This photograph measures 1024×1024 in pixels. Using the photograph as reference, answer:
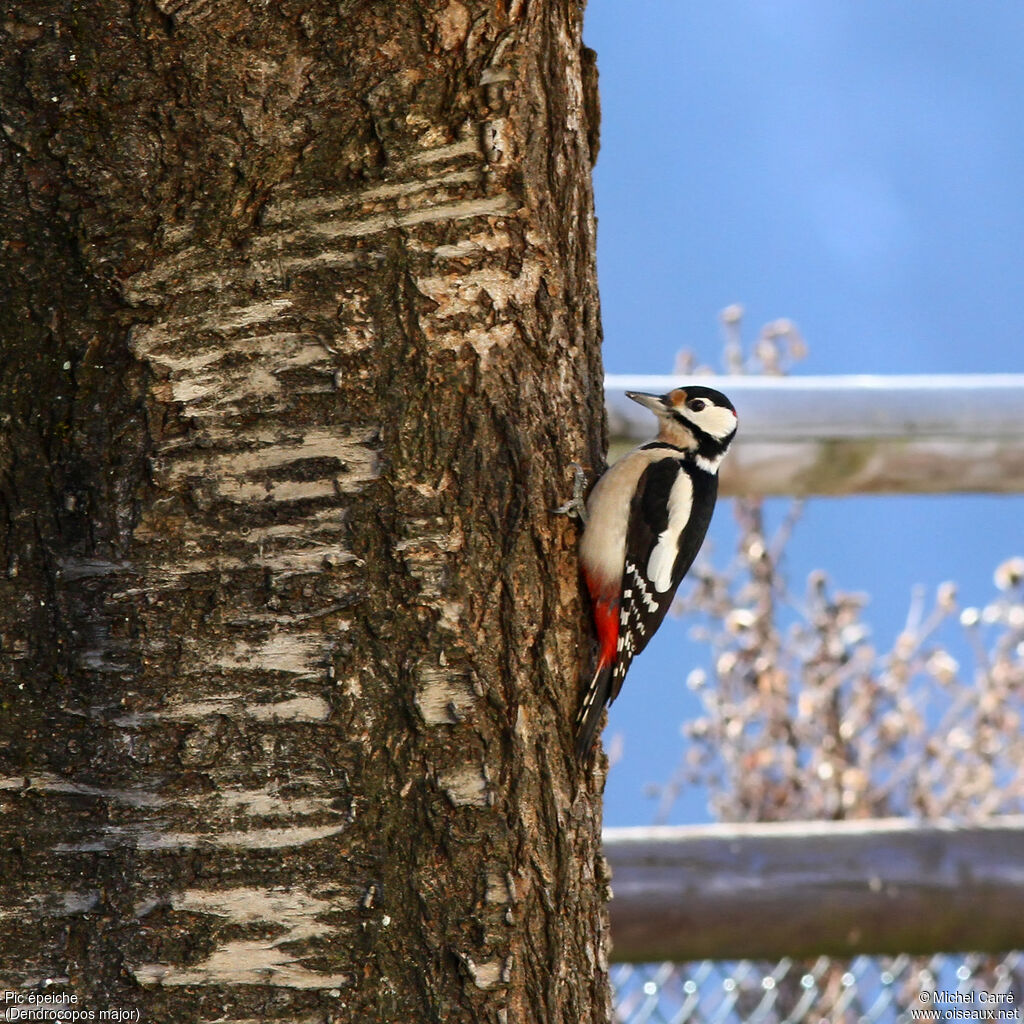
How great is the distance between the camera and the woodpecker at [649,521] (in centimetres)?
240

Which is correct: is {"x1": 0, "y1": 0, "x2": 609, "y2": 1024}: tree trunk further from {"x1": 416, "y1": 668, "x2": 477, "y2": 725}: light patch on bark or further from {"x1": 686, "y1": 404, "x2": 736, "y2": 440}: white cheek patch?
{"x1": 686, "y1": 404, "x2": 736, "y2": 440}: white cheek patch

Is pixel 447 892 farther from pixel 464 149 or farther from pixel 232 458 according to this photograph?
pixel 464 149

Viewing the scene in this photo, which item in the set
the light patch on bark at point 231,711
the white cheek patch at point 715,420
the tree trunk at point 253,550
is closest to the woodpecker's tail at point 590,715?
the tree trunk at point 253,550

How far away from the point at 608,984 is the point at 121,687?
903 mm

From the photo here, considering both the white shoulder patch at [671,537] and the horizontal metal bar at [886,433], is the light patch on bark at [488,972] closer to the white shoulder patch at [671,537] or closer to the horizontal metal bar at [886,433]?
the white shoulder patch at [671,537]

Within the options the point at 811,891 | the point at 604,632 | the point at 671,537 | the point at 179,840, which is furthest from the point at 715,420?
the point at 179,840

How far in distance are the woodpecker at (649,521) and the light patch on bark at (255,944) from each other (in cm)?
59

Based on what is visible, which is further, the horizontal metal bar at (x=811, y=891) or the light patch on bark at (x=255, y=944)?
the horizontal metal bar at (x=811, y=891)

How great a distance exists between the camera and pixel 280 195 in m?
1.92

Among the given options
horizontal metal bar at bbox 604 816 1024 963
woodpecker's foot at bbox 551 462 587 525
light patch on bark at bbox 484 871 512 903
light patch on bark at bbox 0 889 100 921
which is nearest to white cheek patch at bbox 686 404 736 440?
woodpecker's foot at bbox 551 462 587 525

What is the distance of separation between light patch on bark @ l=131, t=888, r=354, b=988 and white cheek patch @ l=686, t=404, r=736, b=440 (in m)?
1.77

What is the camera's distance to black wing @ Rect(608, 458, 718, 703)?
270cm

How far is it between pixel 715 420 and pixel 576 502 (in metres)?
1.12

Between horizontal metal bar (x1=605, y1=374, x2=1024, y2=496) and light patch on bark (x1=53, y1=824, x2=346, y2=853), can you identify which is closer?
light patch on bark (x1=53, y1=824, x2=346, y2=853)
